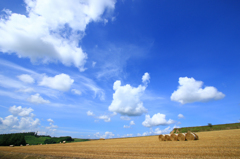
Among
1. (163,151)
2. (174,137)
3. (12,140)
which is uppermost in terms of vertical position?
(174,137)

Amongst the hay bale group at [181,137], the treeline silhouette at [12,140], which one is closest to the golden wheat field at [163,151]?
the hay bale group at [181,137]

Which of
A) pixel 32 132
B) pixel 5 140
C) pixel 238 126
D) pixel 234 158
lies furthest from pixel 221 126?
pixel 32 132

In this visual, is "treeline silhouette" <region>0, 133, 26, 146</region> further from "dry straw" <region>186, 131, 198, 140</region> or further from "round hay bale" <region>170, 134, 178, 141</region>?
"dry straw" <region>186, 131, 198, 140</region>

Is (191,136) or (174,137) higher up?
(191,136)

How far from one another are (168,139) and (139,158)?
15652 millimetres

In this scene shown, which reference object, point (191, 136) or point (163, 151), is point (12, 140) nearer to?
point (191, 136)

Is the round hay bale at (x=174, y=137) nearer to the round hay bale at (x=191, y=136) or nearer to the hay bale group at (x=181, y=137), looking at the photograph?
the hay bale group at (x=181, y=137)

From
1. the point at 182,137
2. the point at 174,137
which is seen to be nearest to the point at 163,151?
the point at 182,137

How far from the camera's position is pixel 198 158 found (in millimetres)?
7871

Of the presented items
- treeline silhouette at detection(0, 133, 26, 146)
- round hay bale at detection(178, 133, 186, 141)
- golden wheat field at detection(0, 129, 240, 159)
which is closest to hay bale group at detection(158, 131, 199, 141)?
round hay bale at detection(178, 133, 186, 141)

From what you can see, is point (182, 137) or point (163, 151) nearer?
point (163, 151)

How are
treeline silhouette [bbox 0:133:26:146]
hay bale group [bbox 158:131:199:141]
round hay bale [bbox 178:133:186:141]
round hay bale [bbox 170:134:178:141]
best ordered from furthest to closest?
treeline silhouette [bbox 0:133:26:146] < round hay bale [bbox 170:134:178:141] < round hay bale [bbox 178:133:186:141] < hay bale group [bbox 158:131:199:141]

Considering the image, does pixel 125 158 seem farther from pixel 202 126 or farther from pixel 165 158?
pixel 202 126

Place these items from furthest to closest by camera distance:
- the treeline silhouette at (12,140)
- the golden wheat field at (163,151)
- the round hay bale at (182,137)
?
1. the treeline silhouette at (12,140)
2. the round hay bale at (182,137)
3. the golden wheat field at (163,151)
